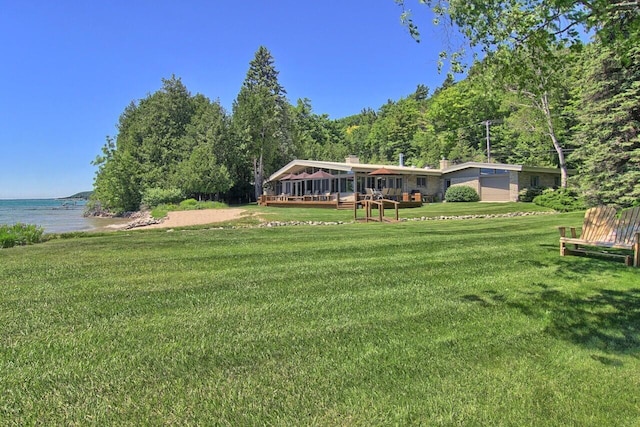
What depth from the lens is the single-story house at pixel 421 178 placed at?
27125 millimetres

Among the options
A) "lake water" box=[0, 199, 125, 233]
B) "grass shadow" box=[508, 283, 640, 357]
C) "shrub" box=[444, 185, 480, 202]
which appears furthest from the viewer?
"shrub" box=[444, 185, 480, 202]

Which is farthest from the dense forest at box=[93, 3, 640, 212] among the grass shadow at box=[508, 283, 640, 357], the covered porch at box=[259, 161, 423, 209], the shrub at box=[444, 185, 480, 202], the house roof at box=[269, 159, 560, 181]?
the covered porch at box=[259, 161, 423, 209]

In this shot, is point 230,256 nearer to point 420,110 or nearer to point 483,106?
point 483,106

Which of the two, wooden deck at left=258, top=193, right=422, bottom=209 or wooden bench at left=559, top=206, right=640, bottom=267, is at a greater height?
wooden deck at left=258, top=193, right=422, bottom=209

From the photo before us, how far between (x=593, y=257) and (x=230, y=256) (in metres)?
6.35

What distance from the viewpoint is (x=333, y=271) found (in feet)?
19.2

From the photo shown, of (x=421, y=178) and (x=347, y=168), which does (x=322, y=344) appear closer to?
(x=347, y=168)

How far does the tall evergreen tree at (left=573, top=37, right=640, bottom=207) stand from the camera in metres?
15.3

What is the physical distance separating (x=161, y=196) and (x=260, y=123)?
1090 centimetres

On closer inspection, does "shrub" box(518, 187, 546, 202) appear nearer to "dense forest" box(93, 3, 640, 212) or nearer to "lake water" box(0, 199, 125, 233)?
"dense forest" box(93, 3, 640, 212)

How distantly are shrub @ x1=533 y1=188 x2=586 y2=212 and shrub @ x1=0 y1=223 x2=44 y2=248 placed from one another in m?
22.7

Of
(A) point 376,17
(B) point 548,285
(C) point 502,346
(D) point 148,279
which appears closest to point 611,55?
(A) point 376,17

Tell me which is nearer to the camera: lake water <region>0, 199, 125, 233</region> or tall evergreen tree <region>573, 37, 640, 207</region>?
tall evergreen tree <region>573, 37, 640, 207</region>

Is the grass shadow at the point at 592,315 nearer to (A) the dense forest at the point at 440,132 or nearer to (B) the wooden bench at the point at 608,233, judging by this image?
(B) the wooden bench at the point at 608,233
